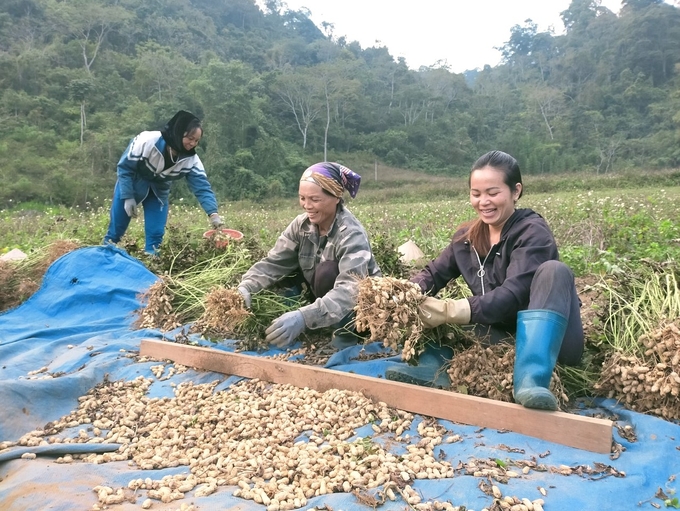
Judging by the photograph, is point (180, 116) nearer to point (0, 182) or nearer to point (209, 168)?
point (0, 182)

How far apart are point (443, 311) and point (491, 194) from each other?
58 cm

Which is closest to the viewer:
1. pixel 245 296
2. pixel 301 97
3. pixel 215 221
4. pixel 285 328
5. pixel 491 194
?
pixel 491 194

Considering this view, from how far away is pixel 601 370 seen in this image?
248 cm

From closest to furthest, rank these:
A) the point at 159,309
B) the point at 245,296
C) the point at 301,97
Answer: the point at 245,296 → the point at 159,309 → the point at 301,97

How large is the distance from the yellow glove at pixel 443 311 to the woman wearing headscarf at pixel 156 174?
278 centimetres

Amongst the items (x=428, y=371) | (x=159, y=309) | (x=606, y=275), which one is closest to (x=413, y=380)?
(x=428, y=371)

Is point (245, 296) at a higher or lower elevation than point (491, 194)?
lower

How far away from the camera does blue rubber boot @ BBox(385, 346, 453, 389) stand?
250 centimetres

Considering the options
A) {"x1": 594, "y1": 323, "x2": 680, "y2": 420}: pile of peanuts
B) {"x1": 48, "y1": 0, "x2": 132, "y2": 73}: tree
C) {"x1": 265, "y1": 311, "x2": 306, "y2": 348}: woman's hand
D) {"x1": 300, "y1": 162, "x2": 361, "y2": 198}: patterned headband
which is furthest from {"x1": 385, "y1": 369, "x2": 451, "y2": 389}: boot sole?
{"x1": 48, "y1": 0, "x2": 132, "y2": 73}: tree

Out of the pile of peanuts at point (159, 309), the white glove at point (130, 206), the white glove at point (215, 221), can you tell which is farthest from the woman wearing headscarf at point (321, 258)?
the white glove at point (130, 206)

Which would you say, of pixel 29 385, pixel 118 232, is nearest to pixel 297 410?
pixel 29 385

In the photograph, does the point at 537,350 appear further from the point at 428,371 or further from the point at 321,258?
the point at 321,258

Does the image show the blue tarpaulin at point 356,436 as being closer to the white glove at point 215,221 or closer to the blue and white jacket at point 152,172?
the white glove at point 215,221

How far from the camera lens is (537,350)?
2088 millimetres
